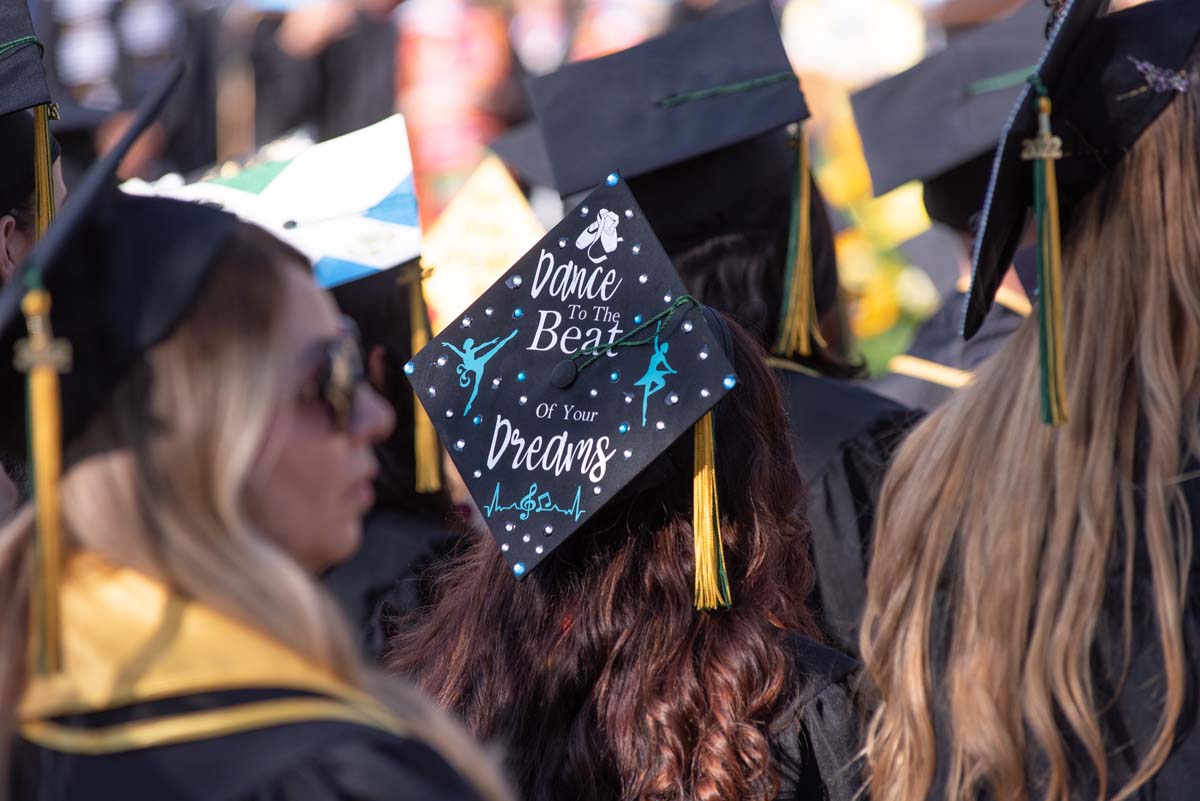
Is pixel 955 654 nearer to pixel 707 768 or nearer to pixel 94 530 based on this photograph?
pixel 707 768

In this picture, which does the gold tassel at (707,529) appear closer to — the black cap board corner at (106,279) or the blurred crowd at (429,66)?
the black cap board corner at (106,279)

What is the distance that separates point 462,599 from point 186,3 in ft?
23.5

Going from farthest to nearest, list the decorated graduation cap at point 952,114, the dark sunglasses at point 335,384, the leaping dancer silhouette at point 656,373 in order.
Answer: the decorated graduation cap at point 952,114 < the leaping dancer silhouette at point 656,373 < the dark sunglasses at point 335,384

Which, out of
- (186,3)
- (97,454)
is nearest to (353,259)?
(97,454)

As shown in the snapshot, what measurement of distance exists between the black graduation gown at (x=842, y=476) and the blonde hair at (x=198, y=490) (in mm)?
1653

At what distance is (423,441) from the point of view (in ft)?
10.7

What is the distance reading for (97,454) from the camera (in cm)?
122

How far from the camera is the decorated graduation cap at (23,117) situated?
89.6 inches

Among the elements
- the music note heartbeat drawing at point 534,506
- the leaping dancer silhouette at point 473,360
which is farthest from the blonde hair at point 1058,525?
the leaping dancer silhouette at point 473,360

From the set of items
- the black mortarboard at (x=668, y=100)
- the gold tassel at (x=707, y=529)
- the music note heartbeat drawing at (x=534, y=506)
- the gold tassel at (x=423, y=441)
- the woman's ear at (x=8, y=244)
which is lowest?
the gold tassel at (x=423, y=441)

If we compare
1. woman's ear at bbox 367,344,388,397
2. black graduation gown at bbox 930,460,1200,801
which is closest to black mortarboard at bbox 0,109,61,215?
woman's ear at bbox 367,344,388,397

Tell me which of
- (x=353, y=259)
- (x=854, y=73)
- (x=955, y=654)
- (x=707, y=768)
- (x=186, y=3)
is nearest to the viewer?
(x=955, y=654)

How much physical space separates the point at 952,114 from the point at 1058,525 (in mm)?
2237

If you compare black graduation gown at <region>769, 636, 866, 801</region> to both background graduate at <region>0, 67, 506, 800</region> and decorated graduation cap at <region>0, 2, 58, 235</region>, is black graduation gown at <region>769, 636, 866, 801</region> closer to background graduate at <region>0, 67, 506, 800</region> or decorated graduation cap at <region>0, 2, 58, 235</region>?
background graduate at <region>0, 67, 506, 800</region>
